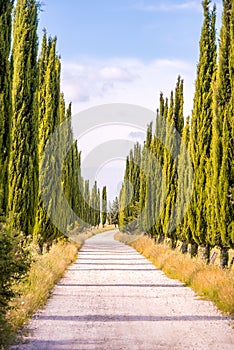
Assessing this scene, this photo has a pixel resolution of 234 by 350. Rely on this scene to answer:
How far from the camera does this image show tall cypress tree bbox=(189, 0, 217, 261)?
18.5 metres

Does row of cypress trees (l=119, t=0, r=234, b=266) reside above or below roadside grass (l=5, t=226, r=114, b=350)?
above

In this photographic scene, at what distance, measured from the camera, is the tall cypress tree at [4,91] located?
1091 centimetres

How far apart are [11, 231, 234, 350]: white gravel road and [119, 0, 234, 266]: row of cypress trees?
2.41m

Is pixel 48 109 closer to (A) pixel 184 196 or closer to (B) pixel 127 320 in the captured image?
(A) pixel 184 196

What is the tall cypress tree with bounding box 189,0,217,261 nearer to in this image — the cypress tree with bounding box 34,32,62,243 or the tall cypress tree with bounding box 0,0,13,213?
the cypress tree with bounding box 34,32,62,243

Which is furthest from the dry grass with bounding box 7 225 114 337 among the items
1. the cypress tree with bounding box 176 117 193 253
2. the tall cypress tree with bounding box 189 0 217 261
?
the cypress tree with bounding box 176 117 193 253

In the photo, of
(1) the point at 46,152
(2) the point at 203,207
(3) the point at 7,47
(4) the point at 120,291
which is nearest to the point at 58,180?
(1) the point at 46,152

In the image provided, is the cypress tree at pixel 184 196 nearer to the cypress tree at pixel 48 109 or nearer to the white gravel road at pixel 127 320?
the cypress tree at pixel 48 109

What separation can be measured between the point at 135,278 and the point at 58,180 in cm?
811

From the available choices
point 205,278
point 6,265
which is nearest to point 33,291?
point 6,265

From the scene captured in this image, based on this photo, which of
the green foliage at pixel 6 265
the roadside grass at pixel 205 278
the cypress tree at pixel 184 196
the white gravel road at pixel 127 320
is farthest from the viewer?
the cypress tree at pixel 184 196

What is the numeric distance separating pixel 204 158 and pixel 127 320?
33.3 feet

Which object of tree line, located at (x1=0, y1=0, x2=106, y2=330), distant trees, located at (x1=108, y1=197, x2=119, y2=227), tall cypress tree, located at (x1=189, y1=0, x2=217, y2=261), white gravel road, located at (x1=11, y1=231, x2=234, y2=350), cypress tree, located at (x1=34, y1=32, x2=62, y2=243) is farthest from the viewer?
distant trees, located at (x1=108, y1=197, x2=119, y2=227)

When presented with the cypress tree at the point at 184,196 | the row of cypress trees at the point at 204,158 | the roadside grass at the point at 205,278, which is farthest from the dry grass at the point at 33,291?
the cypress tree at the point at 184,196
